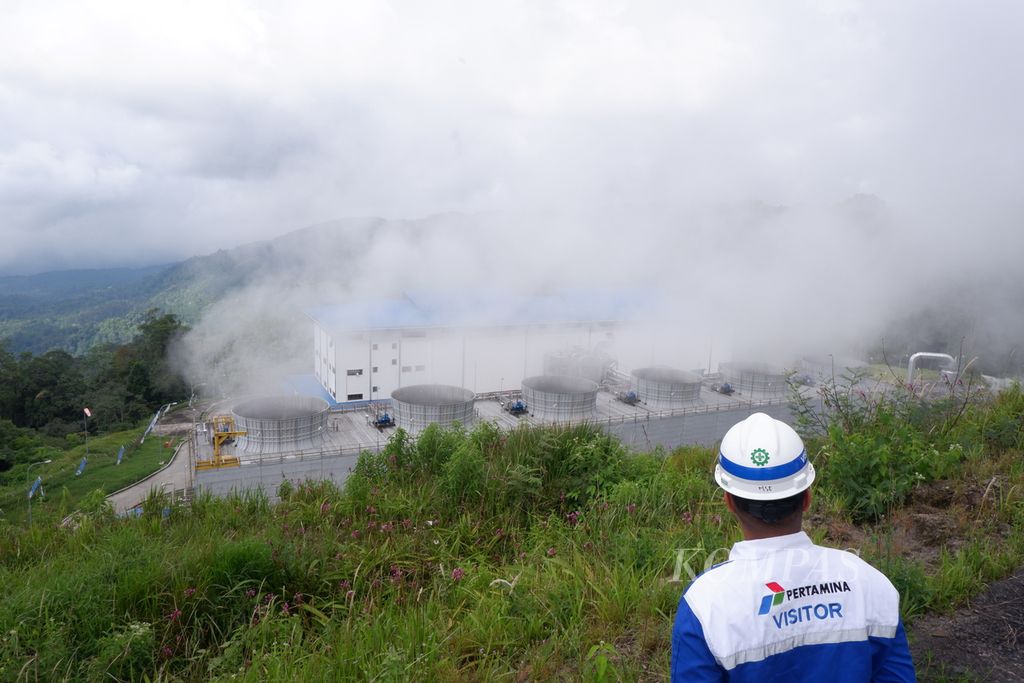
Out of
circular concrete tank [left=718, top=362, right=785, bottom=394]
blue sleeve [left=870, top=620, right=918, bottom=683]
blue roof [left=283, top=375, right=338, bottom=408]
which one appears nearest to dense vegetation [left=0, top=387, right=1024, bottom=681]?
blue sleeve [left=870, top=620, right=918, bottom=683]

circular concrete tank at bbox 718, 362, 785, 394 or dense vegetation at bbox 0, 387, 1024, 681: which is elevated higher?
dense vegetation at bbox 0, 387, 1024, 681

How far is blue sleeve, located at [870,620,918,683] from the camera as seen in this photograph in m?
1.13

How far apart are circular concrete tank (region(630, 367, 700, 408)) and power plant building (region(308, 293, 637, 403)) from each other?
4.18 metres

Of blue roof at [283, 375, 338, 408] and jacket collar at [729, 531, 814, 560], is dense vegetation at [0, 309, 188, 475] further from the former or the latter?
jacket collar at [729, 531, 814, 560]

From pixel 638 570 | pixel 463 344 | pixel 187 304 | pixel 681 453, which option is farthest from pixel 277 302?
pixel 187 304

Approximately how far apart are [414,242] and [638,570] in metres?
28.0

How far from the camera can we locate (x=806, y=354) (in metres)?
21.8

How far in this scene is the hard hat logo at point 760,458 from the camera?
46.4 inches

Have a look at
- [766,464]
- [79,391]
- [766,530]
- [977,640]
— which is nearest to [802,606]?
[766,530]

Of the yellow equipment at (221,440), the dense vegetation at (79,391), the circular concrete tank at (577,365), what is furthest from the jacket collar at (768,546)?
the dense vegetation at (79,391)

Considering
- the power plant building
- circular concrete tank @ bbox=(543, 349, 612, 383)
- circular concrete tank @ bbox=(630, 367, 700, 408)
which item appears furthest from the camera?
circular concrete tank @ bbox=(543, 349, 612, 383)

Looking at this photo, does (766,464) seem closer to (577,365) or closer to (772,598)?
(772,598)

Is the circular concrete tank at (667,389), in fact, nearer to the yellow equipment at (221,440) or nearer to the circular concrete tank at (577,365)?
the circular concrete tank at (577,365)

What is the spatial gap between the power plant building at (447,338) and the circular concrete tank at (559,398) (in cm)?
412
